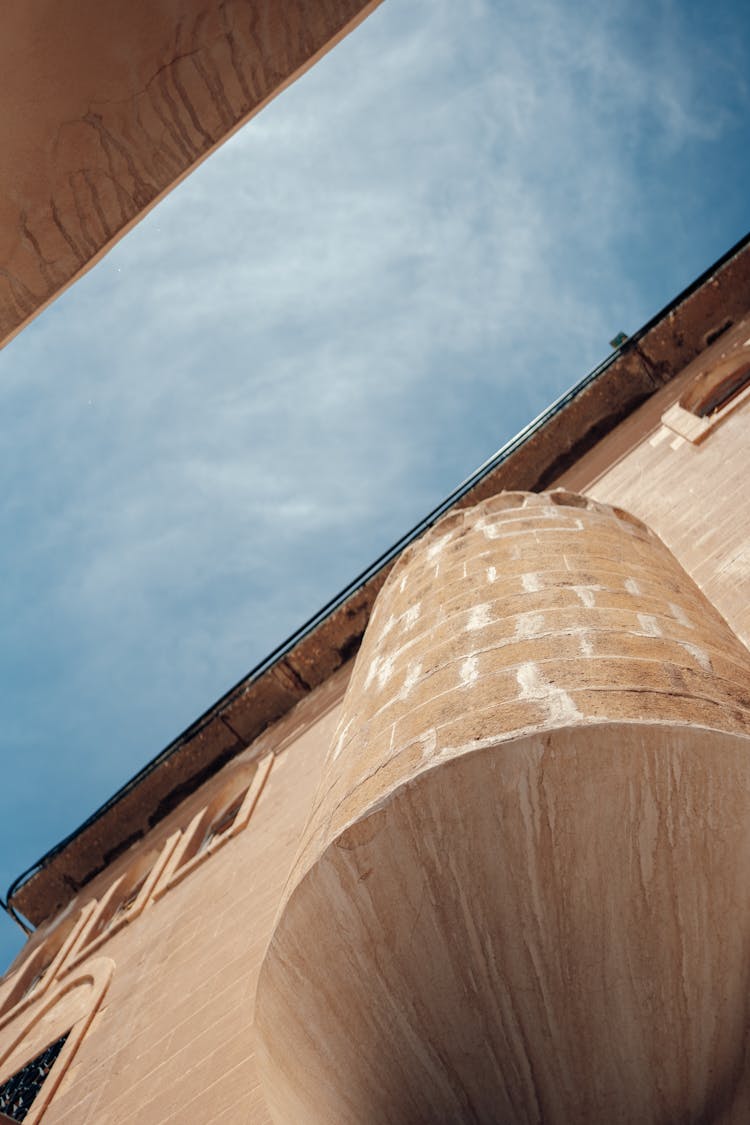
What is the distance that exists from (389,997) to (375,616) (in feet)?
8.81

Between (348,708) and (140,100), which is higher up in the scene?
(140,100)

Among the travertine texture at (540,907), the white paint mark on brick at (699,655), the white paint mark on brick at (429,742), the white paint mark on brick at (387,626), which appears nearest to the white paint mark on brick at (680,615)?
Result: the white paint mark on brick at (699,655)

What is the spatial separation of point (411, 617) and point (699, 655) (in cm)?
142

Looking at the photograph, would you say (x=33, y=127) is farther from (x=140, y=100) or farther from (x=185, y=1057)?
(x=185, y=1057)

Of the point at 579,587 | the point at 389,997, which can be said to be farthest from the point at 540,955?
the point at 579,587

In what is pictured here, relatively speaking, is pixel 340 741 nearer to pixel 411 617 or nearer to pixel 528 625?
pixel 411 617

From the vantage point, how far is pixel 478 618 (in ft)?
11.4

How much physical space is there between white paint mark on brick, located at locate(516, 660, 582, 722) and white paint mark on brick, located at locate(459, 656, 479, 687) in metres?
0.16

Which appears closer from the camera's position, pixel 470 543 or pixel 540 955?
pixel 540 955

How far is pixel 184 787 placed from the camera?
10883mm

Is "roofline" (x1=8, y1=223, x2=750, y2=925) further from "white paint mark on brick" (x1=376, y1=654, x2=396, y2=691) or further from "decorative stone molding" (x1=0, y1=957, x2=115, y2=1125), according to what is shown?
"white paint mark on brick" (x1=376, y1=654, x2=396, y2=691)

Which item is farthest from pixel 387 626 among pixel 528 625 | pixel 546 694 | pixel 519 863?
pixel 519 863

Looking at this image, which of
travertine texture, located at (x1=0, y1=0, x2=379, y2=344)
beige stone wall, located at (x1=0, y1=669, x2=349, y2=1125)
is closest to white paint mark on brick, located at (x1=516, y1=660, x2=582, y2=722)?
travertine texture, located at (x1=0, y1=0, x2=379, y2=344)

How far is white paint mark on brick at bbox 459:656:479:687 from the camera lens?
9.86 feet
